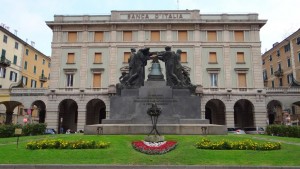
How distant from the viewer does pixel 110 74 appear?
1796 inches

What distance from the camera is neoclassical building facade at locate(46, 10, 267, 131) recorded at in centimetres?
4512

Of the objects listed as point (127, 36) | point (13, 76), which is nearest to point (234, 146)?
point (127, 36)

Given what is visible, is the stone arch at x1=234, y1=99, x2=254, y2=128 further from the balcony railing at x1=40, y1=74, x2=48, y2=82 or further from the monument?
the balcony railing at x1=40, y1=74, x2=48, y2=82

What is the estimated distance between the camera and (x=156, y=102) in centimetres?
1798

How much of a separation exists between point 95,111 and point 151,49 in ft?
48.9

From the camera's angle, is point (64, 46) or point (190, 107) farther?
point (64, 46)

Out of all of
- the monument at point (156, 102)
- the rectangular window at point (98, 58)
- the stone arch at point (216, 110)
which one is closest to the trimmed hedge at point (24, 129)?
the monument at point (156, 102)

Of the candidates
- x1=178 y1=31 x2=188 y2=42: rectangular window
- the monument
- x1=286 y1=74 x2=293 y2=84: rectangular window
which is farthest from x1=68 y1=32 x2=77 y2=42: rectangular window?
x1=286 y1=74 x2=293 y2=84: rectangular window

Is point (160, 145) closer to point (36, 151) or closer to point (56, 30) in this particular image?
point (36, 151)

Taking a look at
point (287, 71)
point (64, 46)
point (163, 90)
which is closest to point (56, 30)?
point (64, 46)

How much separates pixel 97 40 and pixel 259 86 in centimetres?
2892

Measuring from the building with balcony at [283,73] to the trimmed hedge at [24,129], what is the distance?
116 ft

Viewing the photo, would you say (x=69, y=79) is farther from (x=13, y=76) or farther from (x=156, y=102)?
(x=156, y=102)

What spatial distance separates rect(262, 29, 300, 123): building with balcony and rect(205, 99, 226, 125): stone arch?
303 inches
